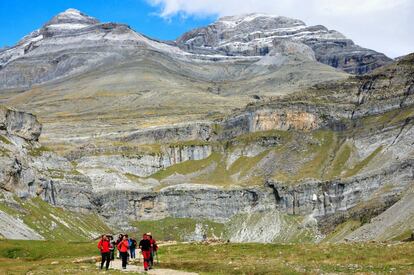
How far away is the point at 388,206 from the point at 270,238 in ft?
139

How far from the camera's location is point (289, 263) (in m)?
47.3

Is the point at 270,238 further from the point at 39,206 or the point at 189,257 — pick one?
the point at 189,257

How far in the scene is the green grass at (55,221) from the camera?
15512cm

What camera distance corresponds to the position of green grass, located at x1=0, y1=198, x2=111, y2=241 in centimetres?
15512

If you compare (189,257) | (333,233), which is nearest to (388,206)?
(333,233)

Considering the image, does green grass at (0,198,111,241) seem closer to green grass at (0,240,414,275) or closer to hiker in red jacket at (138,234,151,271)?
green grass at (0,240,414,275)

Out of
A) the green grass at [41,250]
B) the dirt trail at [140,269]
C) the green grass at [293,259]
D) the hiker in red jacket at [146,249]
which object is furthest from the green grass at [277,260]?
the green grass at [41,250]

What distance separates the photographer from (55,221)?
16825cm

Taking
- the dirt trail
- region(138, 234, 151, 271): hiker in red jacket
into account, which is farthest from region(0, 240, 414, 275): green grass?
region(138, 234, 151, 271): hiker in red jacket

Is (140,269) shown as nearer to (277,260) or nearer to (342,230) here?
(277,260)

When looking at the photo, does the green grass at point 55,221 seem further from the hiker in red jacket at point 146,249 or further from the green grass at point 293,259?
the hiker in red jacket at point 146,249

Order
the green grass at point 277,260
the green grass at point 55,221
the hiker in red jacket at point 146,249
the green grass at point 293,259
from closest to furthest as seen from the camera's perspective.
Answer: the green grass at point 293,259, the green grass at point 277,260, the hiker in red jacket at point 146,249, the green grass at point 55,221

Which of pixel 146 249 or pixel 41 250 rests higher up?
pixel 41 250

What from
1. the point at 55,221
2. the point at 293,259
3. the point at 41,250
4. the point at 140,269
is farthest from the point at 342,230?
the point at 140,269
